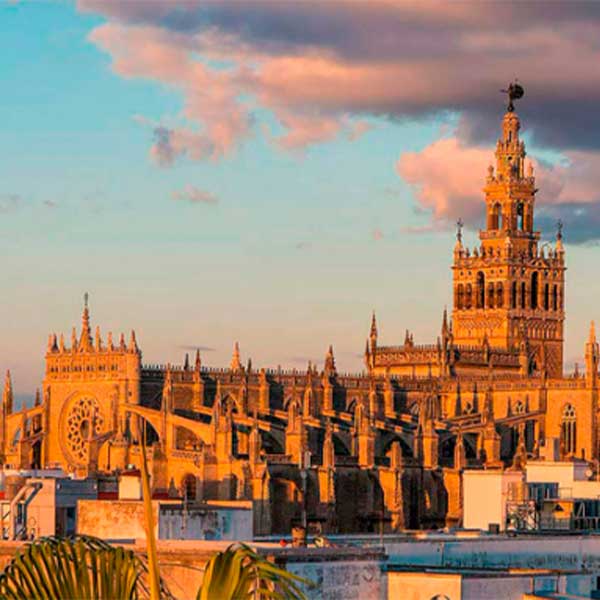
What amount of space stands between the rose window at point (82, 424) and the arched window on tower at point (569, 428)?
2795 centimetres

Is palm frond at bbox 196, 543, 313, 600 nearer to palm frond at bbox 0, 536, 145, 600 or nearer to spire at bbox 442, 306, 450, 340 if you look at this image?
palm frond at bbox 0, 536, 145, 600

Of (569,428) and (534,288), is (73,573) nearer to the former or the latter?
(569,428)

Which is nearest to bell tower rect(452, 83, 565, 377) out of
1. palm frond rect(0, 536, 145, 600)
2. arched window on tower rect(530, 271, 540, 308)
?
arched window on tower rect(530, 271, 540, 308)

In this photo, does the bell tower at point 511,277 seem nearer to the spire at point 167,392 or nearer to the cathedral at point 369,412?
the cathedral at point 369,412

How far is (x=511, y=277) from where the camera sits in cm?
13788

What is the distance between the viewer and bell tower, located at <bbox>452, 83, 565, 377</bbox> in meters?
138

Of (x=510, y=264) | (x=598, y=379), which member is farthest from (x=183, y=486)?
(x=510, y=264)

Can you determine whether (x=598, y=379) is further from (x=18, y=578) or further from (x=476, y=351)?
(x=18, y=578)

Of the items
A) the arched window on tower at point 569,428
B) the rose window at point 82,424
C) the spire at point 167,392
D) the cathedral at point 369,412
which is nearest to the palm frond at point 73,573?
the cathedral at point 369,412

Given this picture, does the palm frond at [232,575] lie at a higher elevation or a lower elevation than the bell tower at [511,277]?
lower

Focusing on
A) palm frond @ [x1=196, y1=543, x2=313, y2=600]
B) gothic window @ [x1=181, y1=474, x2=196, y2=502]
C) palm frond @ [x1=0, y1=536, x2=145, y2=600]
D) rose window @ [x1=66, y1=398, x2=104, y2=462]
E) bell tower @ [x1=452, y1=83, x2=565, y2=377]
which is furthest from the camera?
bell tower @ [x1=452, y1=83, x2=565, y2=377]

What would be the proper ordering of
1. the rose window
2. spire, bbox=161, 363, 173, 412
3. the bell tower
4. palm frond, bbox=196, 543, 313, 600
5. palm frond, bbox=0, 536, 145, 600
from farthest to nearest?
the bell tower
the rose window
spire, bbox=161, 363, 173, 412
palm frond, bbox=0, 536, 145, 600
palm frond, bbox=196, 543, 313, 600

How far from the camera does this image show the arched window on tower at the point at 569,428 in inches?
4732

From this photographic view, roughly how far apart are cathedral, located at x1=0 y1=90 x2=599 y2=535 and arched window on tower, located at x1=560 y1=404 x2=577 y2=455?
86mm
